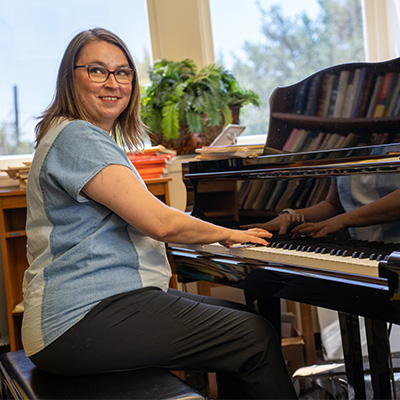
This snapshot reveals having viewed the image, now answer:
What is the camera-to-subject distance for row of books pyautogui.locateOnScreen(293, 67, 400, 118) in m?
1.85

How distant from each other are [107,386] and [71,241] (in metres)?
0.38

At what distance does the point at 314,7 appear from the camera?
363cm

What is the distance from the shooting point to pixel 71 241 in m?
1.52

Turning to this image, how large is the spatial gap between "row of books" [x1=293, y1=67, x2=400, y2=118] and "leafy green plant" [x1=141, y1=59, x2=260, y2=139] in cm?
100

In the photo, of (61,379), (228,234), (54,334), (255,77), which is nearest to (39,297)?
(54,334)

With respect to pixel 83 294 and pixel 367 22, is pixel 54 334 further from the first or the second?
pixel 367 22

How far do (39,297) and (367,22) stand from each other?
2942 mm

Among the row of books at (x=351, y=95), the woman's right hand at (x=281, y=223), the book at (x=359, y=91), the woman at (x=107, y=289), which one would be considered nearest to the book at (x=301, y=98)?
the row of books at (x=351, y=95)

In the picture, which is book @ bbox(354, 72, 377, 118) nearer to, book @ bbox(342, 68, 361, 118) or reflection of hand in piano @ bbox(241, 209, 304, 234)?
book @ bbox(342, 68, 361, 118)

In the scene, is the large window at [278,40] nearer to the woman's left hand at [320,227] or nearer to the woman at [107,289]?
the woman's left hand at [320,227]

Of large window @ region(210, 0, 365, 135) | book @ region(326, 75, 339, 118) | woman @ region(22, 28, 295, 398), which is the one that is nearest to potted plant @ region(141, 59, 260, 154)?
large window @ region(210, 0, 365, 135)

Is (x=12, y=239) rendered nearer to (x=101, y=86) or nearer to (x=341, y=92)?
(x=101, y=86)

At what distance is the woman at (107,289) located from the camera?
146 centimetres

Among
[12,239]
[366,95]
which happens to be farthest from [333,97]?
[12,239]
